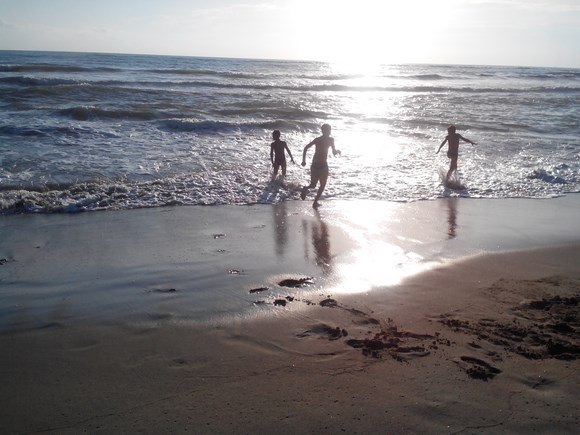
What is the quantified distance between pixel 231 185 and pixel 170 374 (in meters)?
7.69

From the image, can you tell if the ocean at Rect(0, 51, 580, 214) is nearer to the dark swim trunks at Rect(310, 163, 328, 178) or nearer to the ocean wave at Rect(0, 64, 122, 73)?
the dark swim trunks at Rect(310, 163, 328, 178)

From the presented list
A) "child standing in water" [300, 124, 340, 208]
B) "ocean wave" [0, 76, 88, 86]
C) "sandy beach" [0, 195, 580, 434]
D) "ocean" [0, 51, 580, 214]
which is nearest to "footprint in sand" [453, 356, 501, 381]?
"sandy beach" [0, 195, 580, 434]

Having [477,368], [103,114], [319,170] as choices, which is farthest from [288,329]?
[103,114]

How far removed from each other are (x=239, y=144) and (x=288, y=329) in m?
12.2

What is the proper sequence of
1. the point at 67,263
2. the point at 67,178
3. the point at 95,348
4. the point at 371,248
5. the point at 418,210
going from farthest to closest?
the point at 67,178, the point at 418,210, the point at 371,248, the point at 67,263, the point at 95,348

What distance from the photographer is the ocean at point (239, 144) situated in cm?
1102

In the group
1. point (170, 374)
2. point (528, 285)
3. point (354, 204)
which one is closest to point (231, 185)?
point (354, 204)

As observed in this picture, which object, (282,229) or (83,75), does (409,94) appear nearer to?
(83,75)

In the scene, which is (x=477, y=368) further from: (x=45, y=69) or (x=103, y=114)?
(x=45, y=69)

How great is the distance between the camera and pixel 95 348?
4512mm

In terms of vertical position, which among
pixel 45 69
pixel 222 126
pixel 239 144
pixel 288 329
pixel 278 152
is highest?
pixel 45 69

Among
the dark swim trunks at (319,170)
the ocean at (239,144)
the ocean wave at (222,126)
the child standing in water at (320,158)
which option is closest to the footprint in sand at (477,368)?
the child standing in water at (320,158)

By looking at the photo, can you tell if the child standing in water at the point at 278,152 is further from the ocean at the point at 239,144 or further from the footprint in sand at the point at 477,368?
the footprint in sand at the point at 477,368

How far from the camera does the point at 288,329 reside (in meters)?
4.84
